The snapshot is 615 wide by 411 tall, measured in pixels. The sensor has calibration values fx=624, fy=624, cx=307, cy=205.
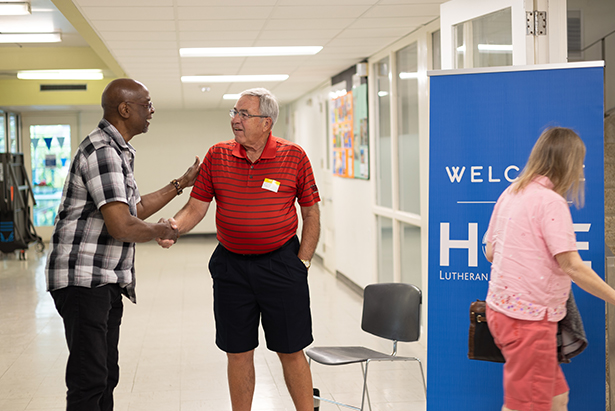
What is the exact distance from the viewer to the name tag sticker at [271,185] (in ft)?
9.08

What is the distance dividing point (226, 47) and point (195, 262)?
15.8 ft

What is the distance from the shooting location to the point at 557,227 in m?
2.25

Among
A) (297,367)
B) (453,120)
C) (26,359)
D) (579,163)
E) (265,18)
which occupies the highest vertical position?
(265,18)

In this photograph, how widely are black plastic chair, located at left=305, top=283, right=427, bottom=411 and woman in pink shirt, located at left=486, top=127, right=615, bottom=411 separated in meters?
0.86

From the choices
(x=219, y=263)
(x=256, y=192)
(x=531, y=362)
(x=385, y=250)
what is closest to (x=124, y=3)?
(x=256, y=192)

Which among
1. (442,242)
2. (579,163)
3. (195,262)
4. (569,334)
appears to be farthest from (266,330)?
(195,262)

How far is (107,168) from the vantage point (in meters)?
2.34

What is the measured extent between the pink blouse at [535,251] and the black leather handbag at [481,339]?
0.57 ft

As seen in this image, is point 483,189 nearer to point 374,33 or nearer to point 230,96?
point 374,33

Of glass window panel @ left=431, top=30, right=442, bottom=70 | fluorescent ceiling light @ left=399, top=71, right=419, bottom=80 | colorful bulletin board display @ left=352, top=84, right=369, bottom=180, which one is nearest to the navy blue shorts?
glass window panel @ left=431, top=30, right=442, bottom=70

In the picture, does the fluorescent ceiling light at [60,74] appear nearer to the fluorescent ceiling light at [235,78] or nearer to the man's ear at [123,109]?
the fluorescent ceiling light at [235,78]

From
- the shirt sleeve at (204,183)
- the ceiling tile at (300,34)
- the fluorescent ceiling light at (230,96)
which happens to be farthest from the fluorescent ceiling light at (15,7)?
the fluorescent ceiling light at (230,96)

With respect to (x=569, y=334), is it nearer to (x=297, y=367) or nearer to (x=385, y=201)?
(x=297, y=367)

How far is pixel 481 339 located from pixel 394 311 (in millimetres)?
793
